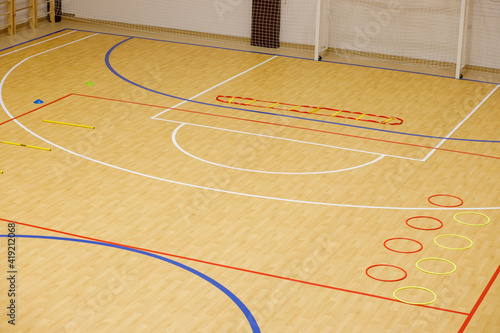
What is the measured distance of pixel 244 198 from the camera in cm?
1380

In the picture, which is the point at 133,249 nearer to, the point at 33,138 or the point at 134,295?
the point at 134,295

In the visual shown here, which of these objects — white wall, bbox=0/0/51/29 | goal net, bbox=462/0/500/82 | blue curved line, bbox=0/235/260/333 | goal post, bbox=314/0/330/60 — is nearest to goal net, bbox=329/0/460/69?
goal post, bbox=314/0/330/60

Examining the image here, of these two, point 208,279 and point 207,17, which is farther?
point 207,17

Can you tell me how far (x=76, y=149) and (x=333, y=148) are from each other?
5031 millimetres

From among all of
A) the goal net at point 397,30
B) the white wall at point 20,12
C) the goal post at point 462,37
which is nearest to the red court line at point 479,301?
the goal post at point 462,37

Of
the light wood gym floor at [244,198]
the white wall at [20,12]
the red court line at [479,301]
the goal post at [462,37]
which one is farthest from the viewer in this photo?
the white wall at [20,12]

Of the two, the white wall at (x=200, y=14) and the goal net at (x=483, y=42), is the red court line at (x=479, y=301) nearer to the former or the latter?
the goal net at (x=483, y=42)

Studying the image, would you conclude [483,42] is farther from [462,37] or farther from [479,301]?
[479,301]

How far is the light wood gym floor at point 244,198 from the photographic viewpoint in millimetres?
10539

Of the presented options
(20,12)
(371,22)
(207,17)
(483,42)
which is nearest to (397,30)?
(371,22)

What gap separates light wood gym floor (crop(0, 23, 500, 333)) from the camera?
1054 cm

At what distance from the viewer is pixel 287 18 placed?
23.1 metres

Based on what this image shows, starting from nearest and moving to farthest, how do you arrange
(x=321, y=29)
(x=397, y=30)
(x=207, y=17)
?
(x=397, y=30), (x=321, y=29), (x=207, y=17)

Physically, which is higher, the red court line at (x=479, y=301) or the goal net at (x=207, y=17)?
the goal net at (x=207, y=17)
